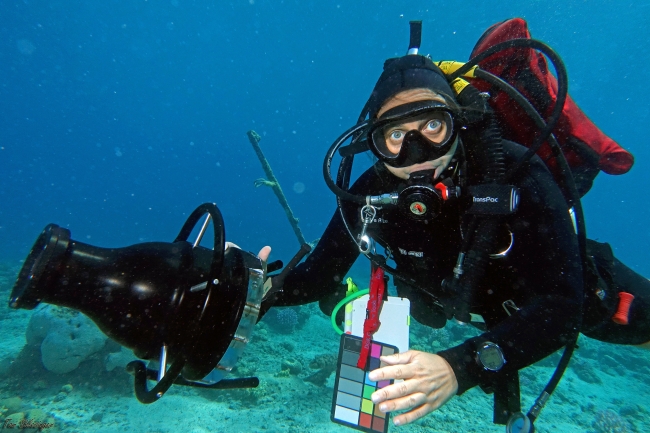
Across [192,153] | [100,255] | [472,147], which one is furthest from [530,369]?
[192,153]

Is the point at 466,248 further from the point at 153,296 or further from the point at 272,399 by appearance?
the point at 272,399

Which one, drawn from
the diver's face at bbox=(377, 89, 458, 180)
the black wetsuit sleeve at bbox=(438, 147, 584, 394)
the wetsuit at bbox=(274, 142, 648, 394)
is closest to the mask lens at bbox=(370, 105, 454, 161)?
the diver's face at bbox=(377, 89, 458, 180)

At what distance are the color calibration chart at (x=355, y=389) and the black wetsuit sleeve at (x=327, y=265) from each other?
2.50 ft

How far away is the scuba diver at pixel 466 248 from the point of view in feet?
5.81

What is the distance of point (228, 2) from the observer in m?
69.9

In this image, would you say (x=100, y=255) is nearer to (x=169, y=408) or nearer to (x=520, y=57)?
(x=520, y=57)

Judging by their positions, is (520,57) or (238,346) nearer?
(238,346)

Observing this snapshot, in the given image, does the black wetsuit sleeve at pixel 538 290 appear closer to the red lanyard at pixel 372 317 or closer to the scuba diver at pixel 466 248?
the scuba diver at pixel 466 248

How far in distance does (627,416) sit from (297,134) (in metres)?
131

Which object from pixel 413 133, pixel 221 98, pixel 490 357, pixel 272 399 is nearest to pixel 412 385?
pixel 490 357

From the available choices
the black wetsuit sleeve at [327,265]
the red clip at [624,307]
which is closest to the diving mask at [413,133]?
the black wetsuit sleeve at [327,265]

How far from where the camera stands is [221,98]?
12575 centimetres

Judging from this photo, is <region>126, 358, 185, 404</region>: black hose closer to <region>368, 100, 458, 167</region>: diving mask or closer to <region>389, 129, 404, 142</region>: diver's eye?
<region>368, 100, 458, 167</region>: diving mask

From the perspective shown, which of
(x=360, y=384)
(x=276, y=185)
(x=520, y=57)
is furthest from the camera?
(x=276, y=185)
